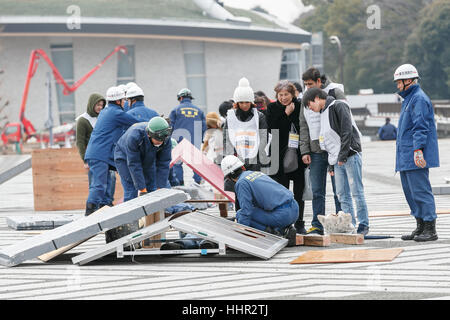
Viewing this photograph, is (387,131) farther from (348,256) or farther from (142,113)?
(348,256)

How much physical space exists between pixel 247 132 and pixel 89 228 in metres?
2.84

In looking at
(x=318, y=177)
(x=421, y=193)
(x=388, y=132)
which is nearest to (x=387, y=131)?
(x=388, y=132)

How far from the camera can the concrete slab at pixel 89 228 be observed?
26.4 ft

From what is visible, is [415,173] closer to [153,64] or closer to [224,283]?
[224,283]

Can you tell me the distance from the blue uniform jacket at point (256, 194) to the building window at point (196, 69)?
176 feet

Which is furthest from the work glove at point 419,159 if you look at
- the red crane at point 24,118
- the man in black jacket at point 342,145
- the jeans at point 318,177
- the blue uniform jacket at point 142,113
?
the red crane at point 24,118

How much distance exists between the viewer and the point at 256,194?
880 centimetres

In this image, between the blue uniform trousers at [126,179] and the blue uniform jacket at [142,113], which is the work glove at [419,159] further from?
the blue uniform jacket at [142,113]

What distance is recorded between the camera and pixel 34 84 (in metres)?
60.3

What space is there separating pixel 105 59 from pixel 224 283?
175 feet
